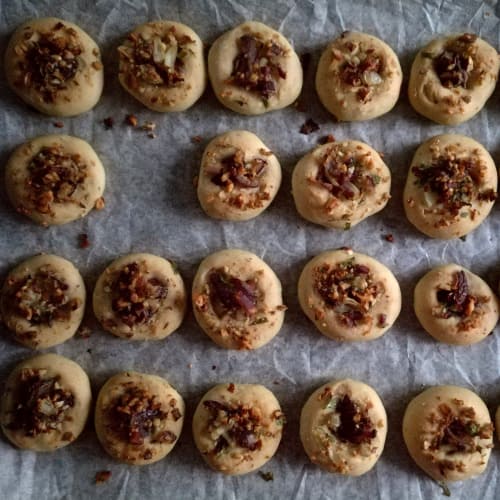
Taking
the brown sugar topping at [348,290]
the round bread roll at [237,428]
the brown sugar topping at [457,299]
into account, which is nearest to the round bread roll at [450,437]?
the brown sugar topping at [457,299]

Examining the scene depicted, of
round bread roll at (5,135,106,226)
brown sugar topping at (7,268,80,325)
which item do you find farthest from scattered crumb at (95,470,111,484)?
round bread roll at (5,135,106,226)

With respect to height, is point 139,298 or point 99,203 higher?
point 99,203

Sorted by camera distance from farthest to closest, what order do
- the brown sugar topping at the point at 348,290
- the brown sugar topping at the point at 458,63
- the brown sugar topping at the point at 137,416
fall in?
the brown sugar topping at the point at 458,63
the brown sugar topping at the point at 348,290
the brown sugar topping at the point at 137,416

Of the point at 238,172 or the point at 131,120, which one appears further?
the point at 131,120

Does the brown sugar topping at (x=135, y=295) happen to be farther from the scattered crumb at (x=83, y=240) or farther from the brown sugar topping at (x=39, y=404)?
the brown sugar topping at (x=39, y=404)

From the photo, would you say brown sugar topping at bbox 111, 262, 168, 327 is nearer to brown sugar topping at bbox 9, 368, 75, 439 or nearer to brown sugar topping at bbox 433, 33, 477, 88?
brown sugar topping at bbox 9, 368, 75, 439

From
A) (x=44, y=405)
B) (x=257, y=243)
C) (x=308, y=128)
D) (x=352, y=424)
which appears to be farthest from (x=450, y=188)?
(x=44, y=405)

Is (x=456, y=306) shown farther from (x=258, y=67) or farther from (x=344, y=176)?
(x=258, y=67)
